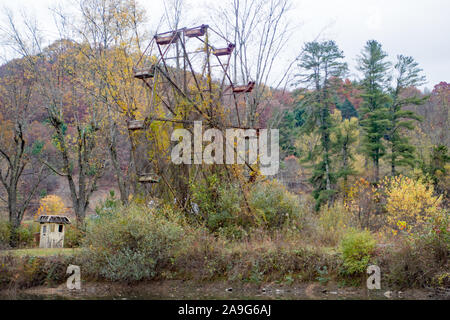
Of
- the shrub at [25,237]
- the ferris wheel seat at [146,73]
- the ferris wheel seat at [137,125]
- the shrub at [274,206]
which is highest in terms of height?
the ferris wheel seat at [146,73]

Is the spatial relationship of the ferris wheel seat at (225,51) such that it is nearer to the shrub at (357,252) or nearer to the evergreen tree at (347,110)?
the shrub at (357,252)

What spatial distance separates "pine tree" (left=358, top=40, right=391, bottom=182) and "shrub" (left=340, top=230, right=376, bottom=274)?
2221 centimetres

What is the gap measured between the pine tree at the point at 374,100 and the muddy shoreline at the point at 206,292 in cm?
2270

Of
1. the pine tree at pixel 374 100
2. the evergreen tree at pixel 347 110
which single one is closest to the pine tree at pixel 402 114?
the pine tree at pixel 374 100

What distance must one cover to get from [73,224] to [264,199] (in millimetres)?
8593

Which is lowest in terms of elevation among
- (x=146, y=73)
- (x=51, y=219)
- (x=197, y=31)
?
(x=51, y=219)

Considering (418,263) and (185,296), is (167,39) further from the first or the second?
(418,263)

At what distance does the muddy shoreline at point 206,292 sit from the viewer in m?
10.5

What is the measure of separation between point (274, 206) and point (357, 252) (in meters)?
4.09

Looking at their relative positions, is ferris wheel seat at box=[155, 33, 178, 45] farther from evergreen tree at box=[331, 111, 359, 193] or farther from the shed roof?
evergreen tree at box=[331, 111, 359, 193]

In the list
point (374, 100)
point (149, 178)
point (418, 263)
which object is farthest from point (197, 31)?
point (374, 100)

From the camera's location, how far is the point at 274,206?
14.7 m
